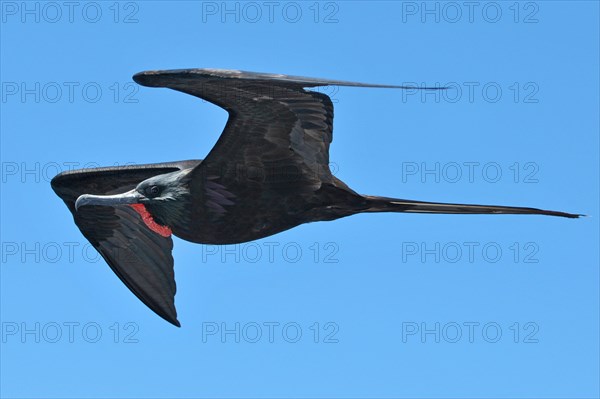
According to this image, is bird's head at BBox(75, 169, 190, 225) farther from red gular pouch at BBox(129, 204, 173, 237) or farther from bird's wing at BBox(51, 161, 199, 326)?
bird's wing at BBox(51, 161, 199, 326)

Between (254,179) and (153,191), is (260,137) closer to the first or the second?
(254,179)

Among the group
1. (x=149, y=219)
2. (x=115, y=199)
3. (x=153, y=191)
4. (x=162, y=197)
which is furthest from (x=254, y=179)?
(x=115, y=199)

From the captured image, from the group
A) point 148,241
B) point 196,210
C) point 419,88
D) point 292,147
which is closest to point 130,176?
point 148,241

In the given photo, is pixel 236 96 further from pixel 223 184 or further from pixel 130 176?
pixel 130 176

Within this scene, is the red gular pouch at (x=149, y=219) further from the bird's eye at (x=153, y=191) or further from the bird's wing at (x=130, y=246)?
the bird's wing at (x=130, y=246)

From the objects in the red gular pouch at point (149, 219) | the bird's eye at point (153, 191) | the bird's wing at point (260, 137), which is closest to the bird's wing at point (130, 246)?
the red gular pouch at point (149, 219)
